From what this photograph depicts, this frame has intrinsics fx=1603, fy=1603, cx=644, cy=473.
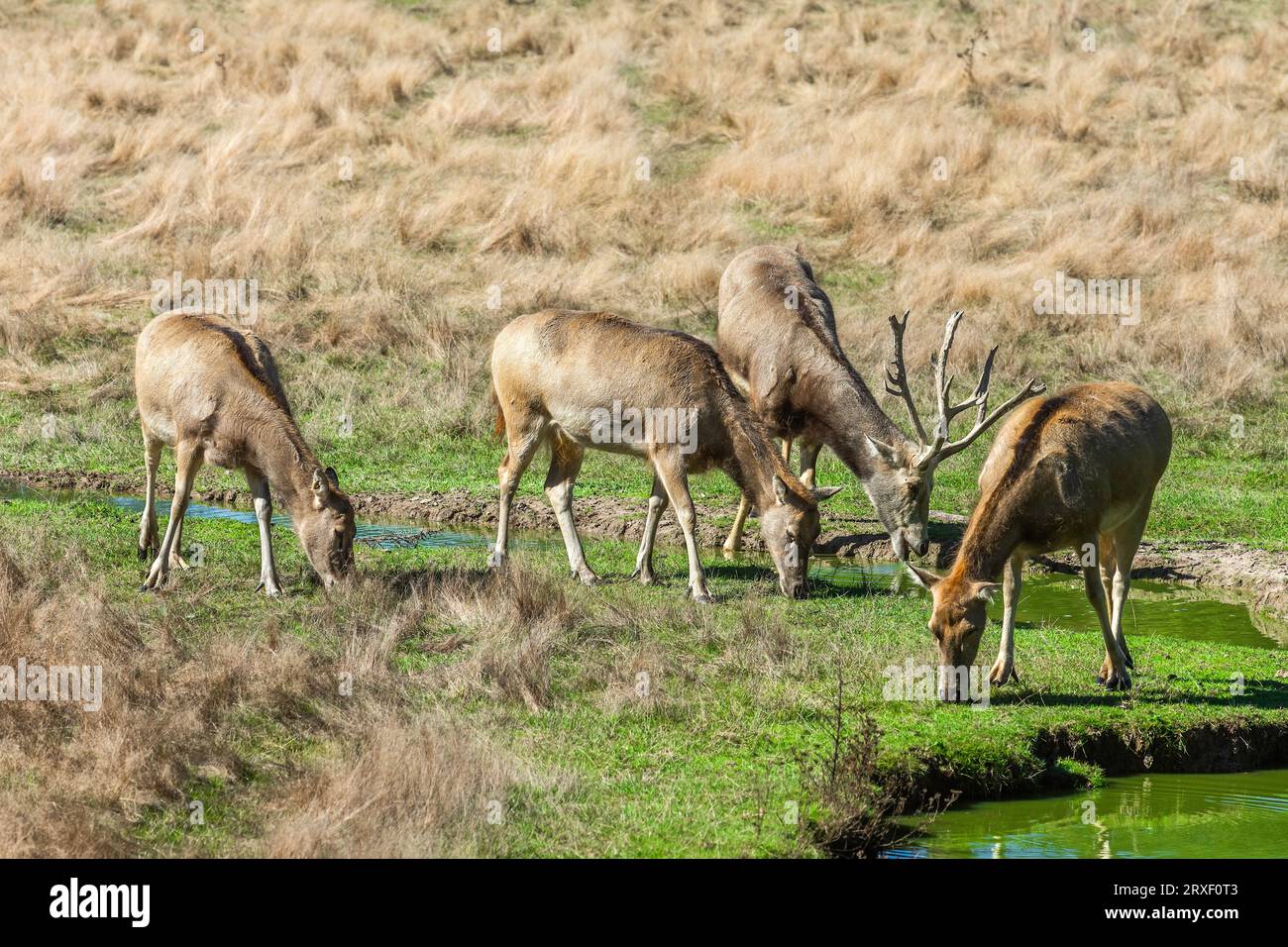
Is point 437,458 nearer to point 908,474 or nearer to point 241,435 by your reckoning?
point 241,435

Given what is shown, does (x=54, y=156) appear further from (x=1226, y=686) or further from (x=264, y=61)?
(x=1226, y=686)

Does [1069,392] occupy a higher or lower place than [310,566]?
higher

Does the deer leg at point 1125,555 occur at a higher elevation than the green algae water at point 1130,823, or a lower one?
higher

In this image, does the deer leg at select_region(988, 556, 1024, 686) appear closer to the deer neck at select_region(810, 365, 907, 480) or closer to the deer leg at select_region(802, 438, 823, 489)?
the deer neck at select_region(810, 365, 907, 480)

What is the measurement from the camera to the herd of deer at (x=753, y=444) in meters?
10.3

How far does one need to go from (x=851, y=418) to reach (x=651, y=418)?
86.2 inches

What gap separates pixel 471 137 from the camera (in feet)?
89.5

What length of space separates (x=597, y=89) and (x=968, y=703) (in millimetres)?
20349

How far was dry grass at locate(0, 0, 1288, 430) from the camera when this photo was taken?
21.1m

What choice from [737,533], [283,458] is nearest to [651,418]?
[737,533]

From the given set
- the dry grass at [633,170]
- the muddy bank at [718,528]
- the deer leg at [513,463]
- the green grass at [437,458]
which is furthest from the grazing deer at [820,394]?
the dry grass at [633,170]

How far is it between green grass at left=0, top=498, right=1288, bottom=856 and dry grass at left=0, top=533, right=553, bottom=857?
0.29 feet

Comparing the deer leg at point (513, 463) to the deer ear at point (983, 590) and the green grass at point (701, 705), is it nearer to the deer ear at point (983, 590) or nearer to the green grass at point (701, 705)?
the green grass at point (701, 705)
